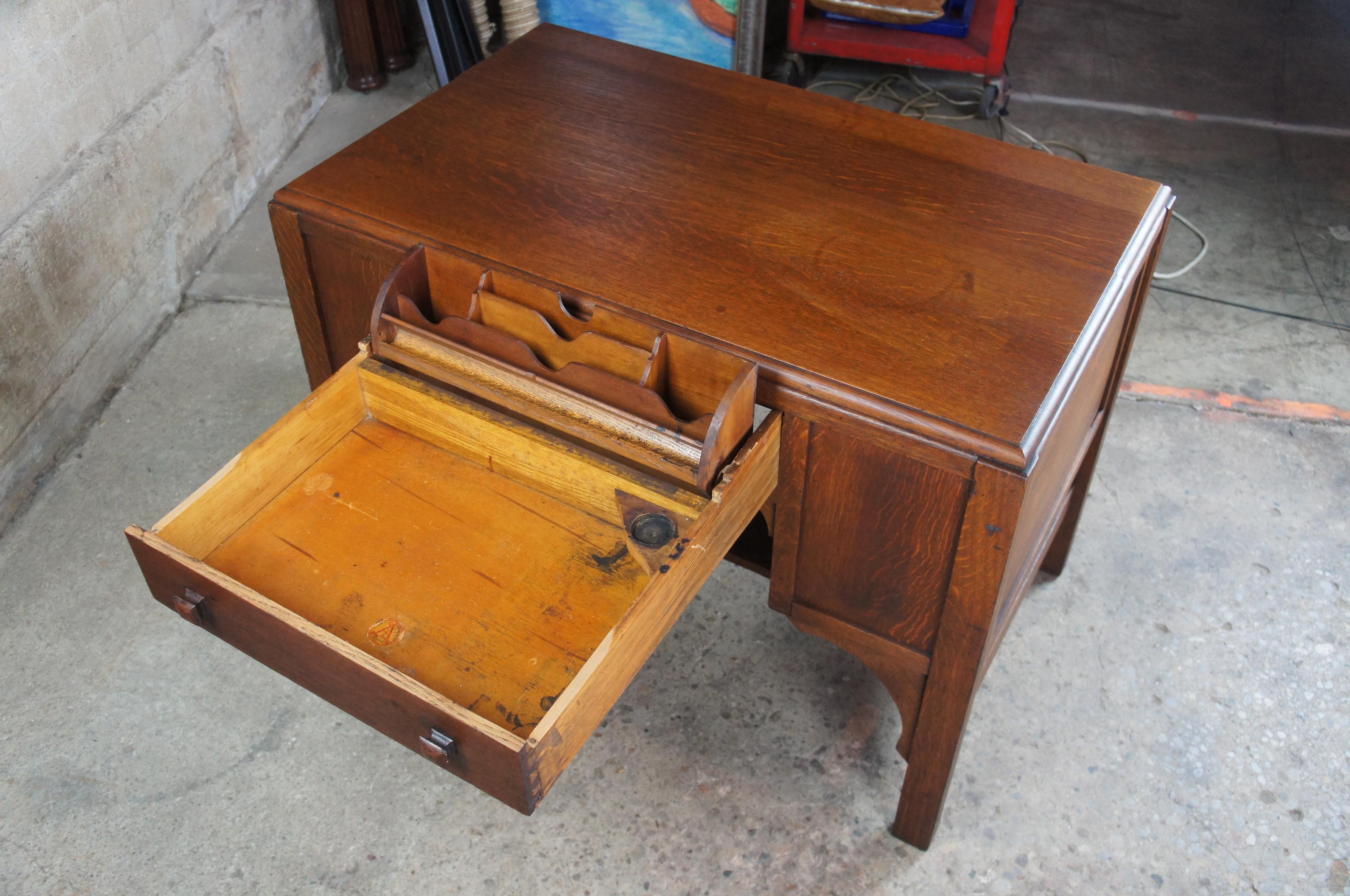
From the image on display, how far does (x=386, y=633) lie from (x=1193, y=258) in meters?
2.56

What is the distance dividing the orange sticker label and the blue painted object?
2868mm

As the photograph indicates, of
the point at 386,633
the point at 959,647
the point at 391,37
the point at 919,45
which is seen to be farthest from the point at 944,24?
the point at 386,633

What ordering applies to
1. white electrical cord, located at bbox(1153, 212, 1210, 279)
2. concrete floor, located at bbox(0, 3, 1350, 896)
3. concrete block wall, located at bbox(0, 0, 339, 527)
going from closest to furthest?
1. concrete floor, located at bbox(0, 3, 1350, 896)
2. concrete block wall, located at bbox(0, 0, 339, 527)
3. white electrical cord, located at bbox(1153, 212, 1210, 279)

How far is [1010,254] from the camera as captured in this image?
1.54 meters

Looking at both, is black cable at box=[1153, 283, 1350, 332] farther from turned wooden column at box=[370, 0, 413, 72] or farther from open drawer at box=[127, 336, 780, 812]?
turned wooden column at box=[370, 0, 413, 72]

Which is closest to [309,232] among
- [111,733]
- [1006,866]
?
[111,733]

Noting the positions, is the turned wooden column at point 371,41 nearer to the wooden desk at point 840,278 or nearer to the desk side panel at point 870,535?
the wooden desk at point 840,278

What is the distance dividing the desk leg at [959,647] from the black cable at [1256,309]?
174 centimetres

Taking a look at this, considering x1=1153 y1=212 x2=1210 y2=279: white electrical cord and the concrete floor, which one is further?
x1=1153 y1=212 x2=1210 y2=279: white electrical cord

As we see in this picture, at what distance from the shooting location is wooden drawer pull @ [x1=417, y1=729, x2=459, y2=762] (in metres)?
1.12

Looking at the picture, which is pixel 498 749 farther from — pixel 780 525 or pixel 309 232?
pixel 309 232

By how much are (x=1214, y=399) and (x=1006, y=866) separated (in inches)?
53.3

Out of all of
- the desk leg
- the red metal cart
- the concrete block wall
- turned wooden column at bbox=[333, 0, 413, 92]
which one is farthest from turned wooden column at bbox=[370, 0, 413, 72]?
the desk leg

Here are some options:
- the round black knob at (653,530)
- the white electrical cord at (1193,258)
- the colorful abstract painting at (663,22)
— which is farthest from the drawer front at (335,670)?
the colorful abstract painting at (663,22)
